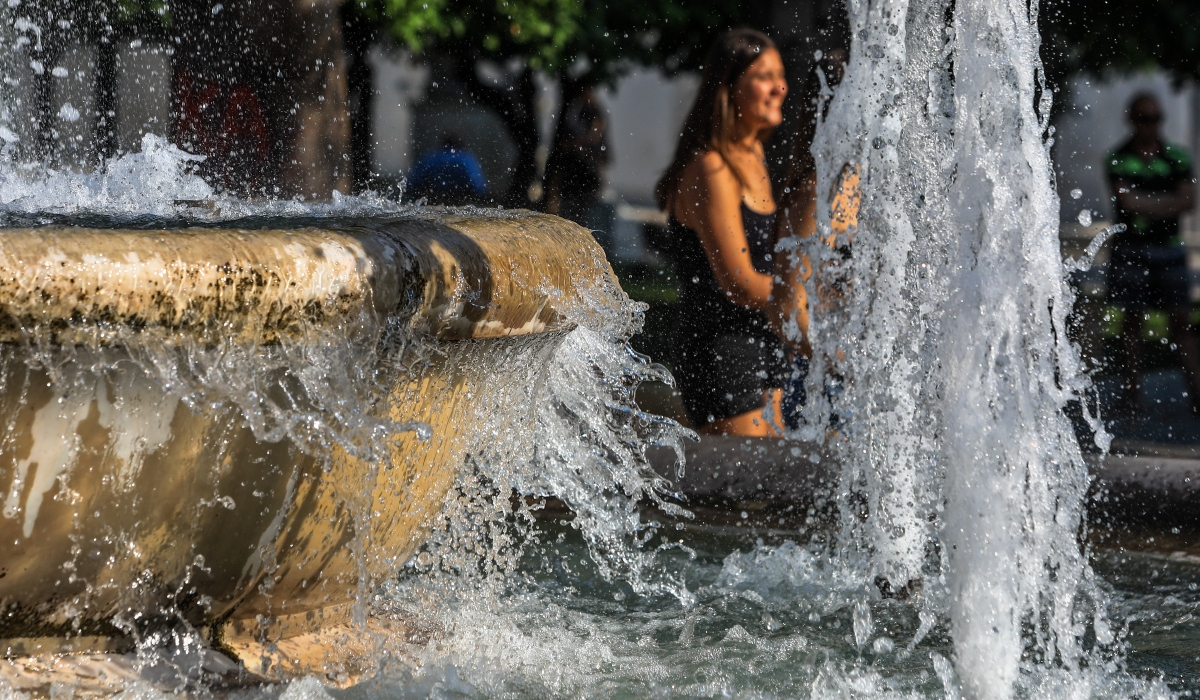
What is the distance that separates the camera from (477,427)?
231 cm

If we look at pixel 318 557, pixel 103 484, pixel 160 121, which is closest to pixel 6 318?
pixel 103 484

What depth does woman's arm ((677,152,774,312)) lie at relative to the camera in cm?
374

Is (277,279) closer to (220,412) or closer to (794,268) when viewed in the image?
(220,412)

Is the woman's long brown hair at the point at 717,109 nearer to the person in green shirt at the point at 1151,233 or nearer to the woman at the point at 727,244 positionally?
the woman at the point at 727,244

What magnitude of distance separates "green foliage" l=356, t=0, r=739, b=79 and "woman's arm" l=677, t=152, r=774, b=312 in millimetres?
5648

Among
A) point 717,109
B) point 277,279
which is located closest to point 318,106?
point 717,109

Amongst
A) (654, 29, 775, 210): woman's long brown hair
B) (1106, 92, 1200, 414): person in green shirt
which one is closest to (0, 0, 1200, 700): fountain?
(654, 29, 775, 210): woman's long brown hair

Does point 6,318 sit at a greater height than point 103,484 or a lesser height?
greater

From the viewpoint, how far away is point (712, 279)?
12.4 ft

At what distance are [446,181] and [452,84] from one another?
15.0ft

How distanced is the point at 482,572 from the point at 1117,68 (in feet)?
37.0

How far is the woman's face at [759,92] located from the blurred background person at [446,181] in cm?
438

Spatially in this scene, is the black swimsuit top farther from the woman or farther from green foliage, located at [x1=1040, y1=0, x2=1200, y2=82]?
green foliage, located at [x1=1040, y1=0, x2=1200, y2=82]

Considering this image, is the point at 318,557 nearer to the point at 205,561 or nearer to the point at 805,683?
the point at 205,561
